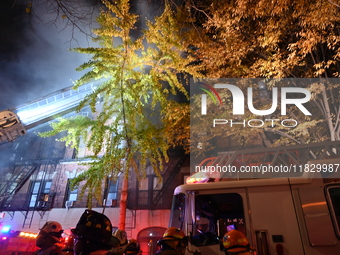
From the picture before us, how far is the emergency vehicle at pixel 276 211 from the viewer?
3525mm

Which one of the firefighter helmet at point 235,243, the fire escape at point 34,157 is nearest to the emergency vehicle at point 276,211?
the firefighter helmet at point 235,243

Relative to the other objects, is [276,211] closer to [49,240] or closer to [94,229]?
[94,229]

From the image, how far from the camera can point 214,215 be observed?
4582 mm

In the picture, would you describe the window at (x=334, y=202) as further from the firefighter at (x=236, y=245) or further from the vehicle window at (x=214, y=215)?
the firefighter at (x=236, y=245)

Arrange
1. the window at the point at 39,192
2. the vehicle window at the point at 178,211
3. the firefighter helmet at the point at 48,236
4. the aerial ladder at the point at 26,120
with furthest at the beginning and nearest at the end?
the window at the point at 39,192
the aerial ladder at the point at 26,120
the vehicle window at the point at 178,211
the firefighter helmet at the point at 48,236

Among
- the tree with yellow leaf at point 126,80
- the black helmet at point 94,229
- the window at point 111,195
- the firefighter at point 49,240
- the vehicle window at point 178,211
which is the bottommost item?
the firefighter at point 49,240

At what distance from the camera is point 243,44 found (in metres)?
8.55

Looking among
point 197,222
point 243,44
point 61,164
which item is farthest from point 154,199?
point 197,222

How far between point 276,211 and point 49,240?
359 centimetres

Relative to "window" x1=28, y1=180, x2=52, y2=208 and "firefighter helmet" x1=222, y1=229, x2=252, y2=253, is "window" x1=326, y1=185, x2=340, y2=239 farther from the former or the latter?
"window" x1=28, y1=180, x2=52, y2=208

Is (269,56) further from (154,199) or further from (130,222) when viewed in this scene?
(130,222)

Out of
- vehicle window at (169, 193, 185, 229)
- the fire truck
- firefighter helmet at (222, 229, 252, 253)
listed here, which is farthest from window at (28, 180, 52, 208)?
firefighter helmet at (222, 229, 252, 253)

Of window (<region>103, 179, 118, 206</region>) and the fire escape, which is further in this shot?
window (<region>103, 179, 118, 206</region>)

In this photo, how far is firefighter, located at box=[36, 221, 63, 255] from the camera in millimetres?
3553
